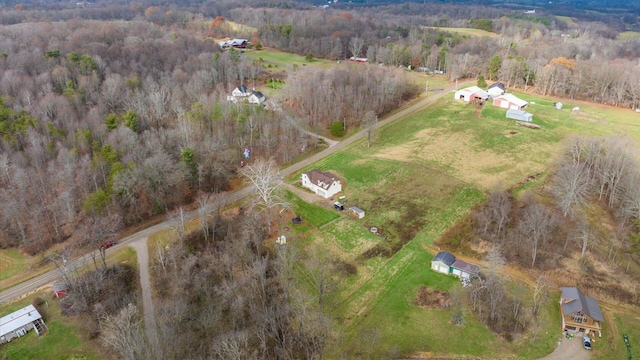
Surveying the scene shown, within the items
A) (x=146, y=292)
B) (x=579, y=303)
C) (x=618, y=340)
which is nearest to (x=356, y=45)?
(x=146, y=292)

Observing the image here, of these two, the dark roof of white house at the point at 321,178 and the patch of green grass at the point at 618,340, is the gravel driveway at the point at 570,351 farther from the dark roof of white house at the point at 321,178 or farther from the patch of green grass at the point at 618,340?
the dark roof of white house at the point at 321,178

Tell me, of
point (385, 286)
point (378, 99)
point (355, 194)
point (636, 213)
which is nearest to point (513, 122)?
point (378, 99)

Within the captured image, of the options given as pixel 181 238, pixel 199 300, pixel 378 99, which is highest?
pixel 378 99

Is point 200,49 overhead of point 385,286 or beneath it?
overhead

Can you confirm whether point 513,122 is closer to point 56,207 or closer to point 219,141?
point 219,141

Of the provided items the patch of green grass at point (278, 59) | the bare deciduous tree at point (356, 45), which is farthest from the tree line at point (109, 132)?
the bare deciduous tree at point (356, 45)

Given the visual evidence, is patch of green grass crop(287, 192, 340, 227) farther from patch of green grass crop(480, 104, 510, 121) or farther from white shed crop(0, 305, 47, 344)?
patch of green grass crop(480, 104, 510, 121)
